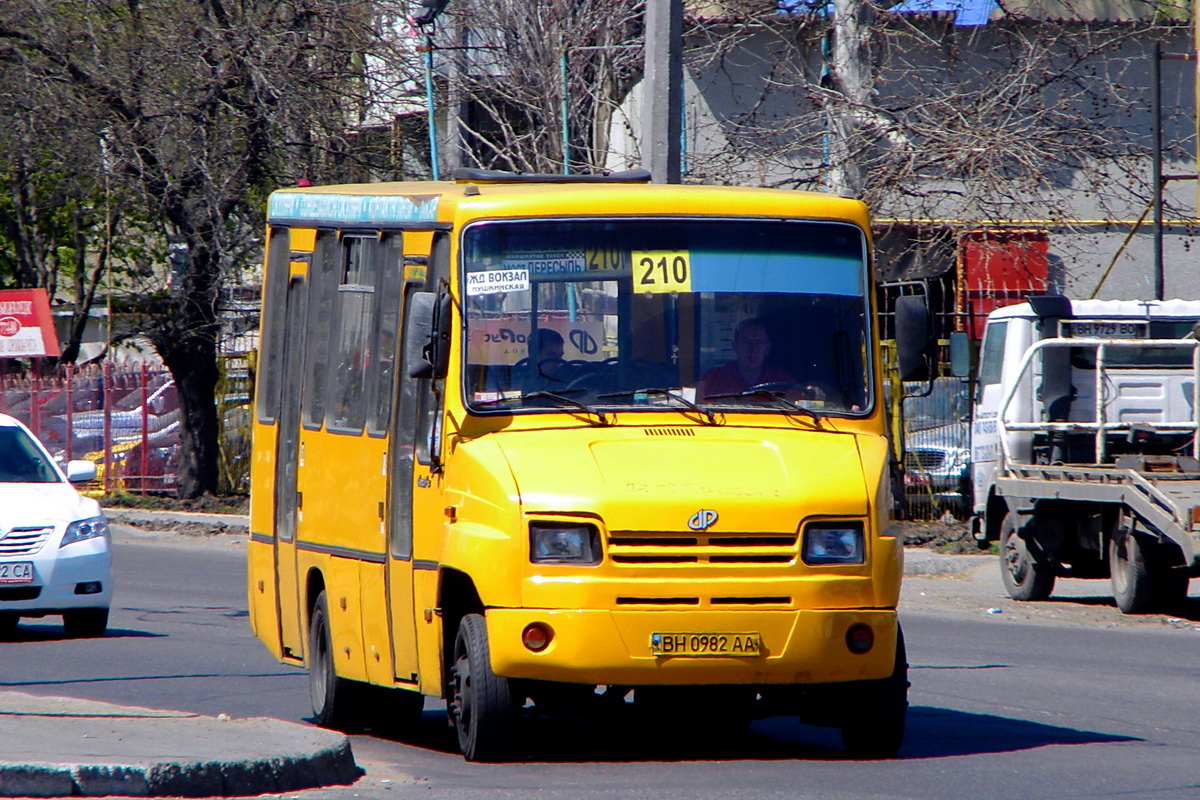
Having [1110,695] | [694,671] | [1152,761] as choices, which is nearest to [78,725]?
[694,671]

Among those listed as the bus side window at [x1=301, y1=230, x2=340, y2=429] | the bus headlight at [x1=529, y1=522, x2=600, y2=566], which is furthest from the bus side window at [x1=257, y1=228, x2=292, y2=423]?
the bus headlight at [x1=529, y1=522, x2=600, y2=566]

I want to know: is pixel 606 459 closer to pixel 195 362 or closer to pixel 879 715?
pixel 879 715

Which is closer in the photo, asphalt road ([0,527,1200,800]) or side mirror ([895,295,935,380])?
asphalt road ([0,527,1200,800])

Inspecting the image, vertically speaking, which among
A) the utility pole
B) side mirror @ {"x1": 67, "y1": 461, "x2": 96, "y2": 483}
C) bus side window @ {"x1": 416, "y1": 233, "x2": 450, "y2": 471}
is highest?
the utility pole

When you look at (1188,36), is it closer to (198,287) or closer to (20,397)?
(198,287)

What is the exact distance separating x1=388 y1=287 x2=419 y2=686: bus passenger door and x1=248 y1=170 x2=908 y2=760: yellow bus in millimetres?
17

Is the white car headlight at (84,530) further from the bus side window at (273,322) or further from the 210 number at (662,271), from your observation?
the 210 number at (662,271)

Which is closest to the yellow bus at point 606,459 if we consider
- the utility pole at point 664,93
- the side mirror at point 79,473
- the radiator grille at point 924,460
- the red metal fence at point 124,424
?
the utility pole at point 664,93

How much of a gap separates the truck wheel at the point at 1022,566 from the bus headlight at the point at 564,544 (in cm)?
915

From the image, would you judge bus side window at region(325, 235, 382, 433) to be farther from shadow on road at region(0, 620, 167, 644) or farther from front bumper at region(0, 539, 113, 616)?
shadow on road at region(0, 620, 167, 644)

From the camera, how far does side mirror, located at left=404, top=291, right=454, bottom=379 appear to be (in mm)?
7582

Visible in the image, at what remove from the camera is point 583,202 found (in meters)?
7.97

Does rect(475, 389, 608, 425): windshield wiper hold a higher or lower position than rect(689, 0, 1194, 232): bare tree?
lower

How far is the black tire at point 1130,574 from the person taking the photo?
14.4 meters
